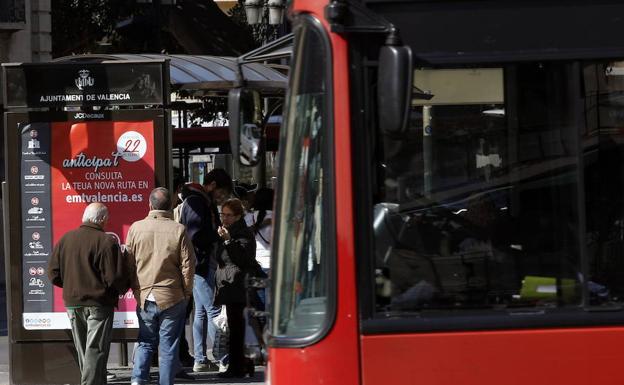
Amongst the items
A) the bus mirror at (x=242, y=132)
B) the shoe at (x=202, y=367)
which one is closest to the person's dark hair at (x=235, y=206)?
the shoe at (x=202, y=367)

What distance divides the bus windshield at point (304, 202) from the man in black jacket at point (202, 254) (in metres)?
5.98

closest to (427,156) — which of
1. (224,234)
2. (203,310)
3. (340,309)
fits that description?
(340,309)

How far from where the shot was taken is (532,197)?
493cm

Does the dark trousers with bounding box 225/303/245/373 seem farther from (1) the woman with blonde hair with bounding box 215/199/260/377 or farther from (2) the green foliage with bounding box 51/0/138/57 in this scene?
(2) the green foliage with bounding box 51/0/138/57

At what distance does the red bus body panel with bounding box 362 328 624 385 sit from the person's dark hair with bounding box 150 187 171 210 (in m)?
5.13

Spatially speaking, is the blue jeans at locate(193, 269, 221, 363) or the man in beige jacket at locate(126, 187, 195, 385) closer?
the man in beige jacket at locate(126, 187, 195, 385)

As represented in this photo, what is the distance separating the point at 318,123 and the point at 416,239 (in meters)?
0.60

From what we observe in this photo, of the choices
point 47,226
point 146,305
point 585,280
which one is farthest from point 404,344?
point 47,226

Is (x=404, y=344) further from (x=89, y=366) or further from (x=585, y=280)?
(x=89, y=366)

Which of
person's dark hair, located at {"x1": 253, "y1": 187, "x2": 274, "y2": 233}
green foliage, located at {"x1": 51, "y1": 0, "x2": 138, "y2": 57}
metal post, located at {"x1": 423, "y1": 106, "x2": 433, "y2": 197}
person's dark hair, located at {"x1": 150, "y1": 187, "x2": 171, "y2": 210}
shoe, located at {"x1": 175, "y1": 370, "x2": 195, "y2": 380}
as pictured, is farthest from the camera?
green foliage, located at {"x1": 51, "y1": 0, "x2": 138, "y2": 57}

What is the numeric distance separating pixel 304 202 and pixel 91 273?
4.74m

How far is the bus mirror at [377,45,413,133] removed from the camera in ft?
15.1

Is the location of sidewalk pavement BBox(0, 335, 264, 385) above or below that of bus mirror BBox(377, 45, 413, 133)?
below

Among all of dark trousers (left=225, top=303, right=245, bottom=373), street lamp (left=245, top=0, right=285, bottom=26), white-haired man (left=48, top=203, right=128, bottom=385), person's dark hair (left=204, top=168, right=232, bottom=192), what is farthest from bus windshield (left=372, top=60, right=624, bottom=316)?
street lamp (left=245, top=0, right=285, bottom=26)
